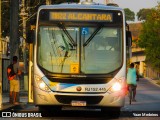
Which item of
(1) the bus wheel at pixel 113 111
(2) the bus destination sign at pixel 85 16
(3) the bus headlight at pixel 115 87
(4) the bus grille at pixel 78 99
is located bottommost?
(1) the bus wheel at pixel 113 111

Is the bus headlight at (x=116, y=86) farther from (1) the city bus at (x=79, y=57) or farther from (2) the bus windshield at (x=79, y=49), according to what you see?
(2) the bus windshield at (x=79, y=49)

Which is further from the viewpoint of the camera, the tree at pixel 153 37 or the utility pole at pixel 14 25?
the tree at pixel 153 37

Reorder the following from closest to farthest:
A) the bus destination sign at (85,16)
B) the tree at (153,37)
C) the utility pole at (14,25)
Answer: the bus destination sign at (85,16) < the utility pole at (14,25) < the tree at (153,37)

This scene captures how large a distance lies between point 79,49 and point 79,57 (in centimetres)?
22

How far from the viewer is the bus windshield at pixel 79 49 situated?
17984 mm

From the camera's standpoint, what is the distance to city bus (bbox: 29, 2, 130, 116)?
58.2 feet

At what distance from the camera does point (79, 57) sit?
18047mm

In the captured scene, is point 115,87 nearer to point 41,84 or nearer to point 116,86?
point 116,86

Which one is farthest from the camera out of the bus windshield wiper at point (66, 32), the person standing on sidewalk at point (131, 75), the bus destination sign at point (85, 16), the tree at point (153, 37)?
the tree at point (153, 37)

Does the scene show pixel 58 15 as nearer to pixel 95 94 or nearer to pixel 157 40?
pixel 95 94

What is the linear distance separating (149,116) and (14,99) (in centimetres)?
583

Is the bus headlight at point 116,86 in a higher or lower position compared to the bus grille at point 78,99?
higher

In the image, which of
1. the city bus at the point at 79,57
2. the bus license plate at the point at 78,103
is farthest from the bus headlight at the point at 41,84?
the bus license plate at the point at 78,103

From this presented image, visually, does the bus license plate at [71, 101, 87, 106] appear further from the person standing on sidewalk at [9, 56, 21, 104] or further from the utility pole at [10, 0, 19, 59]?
the utility pole at [10, 0, 19, 59]
